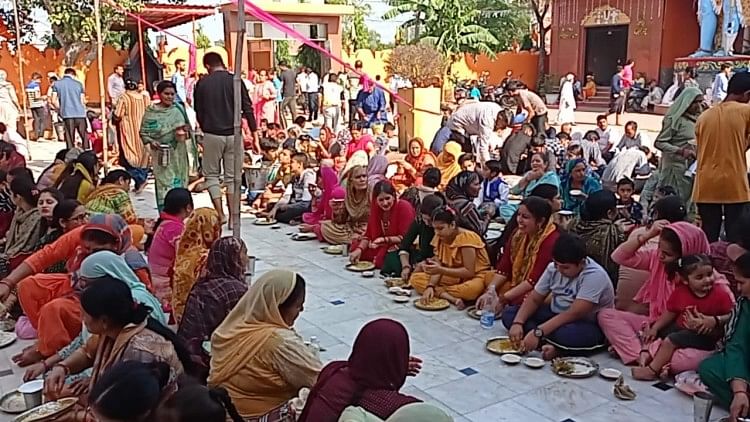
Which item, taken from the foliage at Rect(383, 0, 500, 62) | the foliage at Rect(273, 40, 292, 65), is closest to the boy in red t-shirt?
the foliage at Rect(383, 0, 500, 62)

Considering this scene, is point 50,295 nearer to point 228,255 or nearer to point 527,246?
point 228,255

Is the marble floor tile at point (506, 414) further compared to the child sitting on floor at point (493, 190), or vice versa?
the child sitting on floor at point (493, 190)

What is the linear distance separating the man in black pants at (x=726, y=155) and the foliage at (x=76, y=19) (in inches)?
488

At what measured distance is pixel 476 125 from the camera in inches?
345

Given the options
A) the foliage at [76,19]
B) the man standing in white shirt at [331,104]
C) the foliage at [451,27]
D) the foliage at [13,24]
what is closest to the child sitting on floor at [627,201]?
the man standing in white shirt at [331,104]

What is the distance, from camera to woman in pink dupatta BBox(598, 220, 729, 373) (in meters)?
3.36

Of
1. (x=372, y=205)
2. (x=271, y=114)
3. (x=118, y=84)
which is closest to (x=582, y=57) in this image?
(x=271, y=114)

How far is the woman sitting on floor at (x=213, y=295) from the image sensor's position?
3051 millimetres

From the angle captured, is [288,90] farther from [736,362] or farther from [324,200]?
[736,362]

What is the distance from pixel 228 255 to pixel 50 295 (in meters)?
1.36

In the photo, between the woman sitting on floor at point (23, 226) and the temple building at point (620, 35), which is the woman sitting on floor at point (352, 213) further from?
the temple building at point (620, 35)

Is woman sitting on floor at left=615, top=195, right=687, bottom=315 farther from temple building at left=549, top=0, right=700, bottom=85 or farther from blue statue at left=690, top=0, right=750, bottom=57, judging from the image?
temple building at left=549, top=0, right=700, bottom=85

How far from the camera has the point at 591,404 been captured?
10.6ft

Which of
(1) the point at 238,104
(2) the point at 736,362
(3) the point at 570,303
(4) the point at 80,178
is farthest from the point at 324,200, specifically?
(2) the point at 736,362
